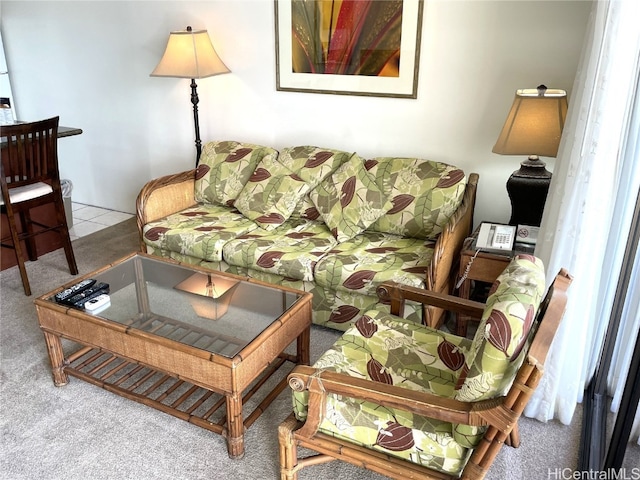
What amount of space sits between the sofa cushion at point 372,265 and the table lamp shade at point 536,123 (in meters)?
0.66

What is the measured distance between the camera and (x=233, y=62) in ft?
11.3

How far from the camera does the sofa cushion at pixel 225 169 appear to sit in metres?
3.18

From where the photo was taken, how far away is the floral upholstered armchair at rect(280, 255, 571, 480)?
1.26 meters

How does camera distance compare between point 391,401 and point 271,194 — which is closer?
point 391,401

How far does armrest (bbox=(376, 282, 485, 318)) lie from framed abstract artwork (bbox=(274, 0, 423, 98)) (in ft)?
4.60

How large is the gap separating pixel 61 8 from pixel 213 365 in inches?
139

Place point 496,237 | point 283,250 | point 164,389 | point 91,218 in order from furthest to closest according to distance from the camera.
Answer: point 91,218 < point 283,250 < point 496,237 < point 164,389

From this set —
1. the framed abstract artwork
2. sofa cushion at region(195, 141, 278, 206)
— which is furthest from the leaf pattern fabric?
sofa cushion at region(195, 141, 278, 206)

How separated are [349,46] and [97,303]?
1982 millimetres

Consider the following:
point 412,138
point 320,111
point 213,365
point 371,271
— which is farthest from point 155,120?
point 213,365

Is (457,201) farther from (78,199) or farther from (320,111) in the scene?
(78,199)

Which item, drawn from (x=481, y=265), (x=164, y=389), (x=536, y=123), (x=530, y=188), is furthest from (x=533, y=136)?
(x=164, y=389)

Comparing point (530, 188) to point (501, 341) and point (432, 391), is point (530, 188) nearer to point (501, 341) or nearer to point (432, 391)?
point (432, 391)

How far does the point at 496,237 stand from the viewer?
238 cm
